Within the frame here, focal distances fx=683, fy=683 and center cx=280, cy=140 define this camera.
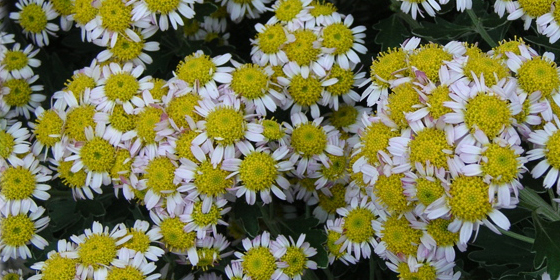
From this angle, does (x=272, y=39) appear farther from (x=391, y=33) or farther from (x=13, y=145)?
(x=13, y=145)

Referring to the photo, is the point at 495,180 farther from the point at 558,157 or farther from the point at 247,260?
the point at 247,260

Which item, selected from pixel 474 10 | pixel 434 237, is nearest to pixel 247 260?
pixel 434 237

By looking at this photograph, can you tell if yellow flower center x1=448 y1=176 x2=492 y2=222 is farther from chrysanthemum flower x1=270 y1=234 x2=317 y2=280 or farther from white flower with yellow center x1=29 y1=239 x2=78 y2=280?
white flower with yellow center x1=29 y1=239 x2=78 y2=280

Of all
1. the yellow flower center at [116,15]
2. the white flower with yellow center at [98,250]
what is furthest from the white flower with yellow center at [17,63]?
the white flower with yellow center at [98,250]

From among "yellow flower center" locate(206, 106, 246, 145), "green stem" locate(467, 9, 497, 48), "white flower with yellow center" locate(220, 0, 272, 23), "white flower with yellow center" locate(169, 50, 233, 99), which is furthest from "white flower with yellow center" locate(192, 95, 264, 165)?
"green stem" locate(467, 9, 497, 48)

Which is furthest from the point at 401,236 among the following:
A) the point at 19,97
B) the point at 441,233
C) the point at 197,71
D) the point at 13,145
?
the point at 19,97
